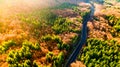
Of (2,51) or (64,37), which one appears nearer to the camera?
(2,51)

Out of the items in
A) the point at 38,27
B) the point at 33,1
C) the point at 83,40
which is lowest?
the point at 83,40

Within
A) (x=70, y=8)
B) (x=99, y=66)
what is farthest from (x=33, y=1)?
(x=99, y=66)

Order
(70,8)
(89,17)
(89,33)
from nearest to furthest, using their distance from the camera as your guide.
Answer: (89,33), (89,17), (70,8)

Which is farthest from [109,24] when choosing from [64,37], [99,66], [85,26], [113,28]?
[99,66]

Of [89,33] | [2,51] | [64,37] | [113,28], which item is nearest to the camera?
[2,51]

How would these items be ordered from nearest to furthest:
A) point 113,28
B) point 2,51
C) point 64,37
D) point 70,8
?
point 2,51
point 64,37
point 113,28
point 70,8

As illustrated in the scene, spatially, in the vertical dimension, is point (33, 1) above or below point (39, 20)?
above

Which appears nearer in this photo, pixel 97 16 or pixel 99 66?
pixel 99 66

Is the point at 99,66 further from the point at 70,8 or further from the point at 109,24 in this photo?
the point at 70,8

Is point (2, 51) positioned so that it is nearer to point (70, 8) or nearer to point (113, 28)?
point (113, 28)
